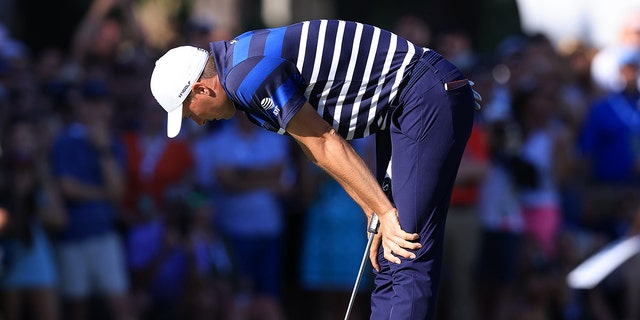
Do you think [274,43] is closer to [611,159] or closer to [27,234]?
[27,234]

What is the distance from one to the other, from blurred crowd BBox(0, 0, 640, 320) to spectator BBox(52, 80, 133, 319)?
0.01 m

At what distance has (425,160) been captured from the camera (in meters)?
6.52

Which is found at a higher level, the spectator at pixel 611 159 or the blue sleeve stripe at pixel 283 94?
the blue sleeve stripe at pixel 283 94

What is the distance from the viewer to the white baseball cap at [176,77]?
6383 millimetres

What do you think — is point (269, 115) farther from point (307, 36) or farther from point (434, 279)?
point (434, 279)

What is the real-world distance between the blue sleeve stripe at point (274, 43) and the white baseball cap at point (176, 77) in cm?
35

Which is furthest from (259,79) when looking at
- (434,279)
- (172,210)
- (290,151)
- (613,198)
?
(613,198)

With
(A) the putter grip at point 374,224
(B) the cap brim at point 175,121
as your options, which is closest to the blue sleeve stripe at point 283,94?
(B) the cap brim at point 175,121

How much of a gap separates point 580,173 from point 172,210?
178 inches

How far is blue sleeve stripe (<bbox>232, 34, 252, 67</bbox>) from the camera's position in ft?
20.5

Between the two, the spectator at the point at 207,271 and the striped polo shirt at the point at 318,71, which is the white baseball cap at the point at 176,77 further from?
the spectator at the point at 207,271

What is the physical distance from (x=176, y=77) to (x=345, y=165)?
0.94 m

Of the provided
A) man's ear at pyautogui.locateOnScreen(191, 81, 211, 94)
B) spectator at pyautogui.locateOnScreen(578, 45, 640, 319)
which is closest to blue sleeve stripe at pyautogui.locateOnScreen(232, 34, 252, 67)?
man's ear at pyautogui.locateOnScreen(191, 81, 211, 94)

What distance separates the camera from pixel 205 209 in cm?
1039
